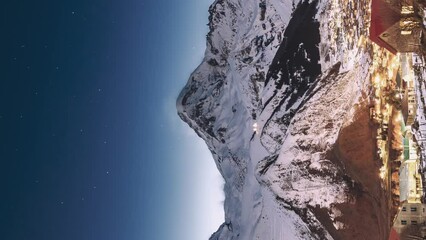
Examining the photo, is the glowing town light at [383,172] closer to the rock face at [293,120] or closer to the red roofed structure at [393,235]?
the rock face at [293,120]

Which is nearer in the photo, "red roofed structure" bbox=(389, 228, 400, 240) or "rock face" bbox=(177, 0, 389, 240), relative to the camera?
"red roofed structure" bbox=(389, 228, 400, 240)

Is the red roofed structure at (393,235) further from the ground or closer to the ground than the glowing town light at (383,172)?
closer to the ground

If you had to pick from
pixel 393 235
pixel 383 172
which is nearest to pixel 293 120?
pixel 383 172

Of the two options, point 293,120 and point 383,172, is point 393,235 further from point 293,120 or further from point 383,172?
point 293,120

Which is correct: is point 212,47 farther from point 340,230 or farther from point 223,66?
point 340,230

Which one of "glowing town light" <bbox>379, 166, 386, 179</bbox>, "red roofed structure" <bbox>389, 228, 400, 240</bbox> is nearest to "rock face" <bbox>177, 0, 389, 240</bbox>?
"glowing town light" <bbox>379, 166, 386, 179</bbox>

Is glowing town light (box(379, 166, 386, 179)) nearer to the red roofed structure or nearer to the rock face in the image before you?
the rock face

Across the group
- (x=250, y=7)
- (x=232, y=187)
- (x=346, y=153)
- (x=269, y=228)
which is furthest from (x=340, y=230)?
(x=250, y=7)

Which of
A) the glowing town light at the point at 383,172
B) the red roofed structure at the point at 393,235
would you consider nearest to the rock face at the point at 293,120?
the glowing town light at the point at 383,172
